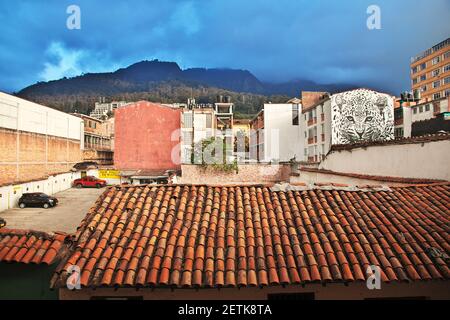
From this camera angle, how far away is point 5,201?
95.1ft

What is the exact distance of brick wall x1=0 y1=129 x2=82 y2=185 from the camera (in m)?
35.4

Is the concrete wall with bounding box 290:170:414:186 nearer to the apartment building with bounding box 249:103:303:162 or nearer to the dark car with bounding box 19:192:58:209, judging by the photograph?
the dark car with bounding box 19:192:58:209

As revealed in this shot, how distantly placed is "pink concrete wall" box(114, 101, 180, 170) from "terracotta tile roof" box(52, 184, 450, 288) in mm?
42967

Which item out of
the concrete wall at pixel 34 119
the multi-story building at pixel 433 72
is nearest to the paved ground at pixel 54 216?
the concrete wall at pixel 34 119

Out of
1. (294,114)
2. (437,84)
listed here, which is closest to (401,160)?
(294,114)

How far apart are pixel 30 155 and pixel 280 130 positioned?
125 ft

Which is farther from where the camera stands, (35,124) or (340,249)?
(35,124)

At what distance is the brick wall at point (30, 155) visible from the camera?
35.4 meters

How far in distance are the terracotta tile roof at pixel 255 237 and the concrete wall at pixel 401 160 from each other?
3.63m

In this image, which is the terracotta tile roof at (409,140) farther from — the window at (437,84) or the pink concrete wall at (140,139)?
the window at (437,84)

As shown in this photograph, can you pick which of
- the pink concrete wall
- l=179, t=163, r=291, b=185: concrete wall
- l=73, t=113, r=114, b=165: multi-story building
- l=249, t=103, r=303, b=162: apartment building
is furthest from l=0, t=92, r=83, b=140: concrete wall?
l=249, t=103, r=303, b=162: apartment building
